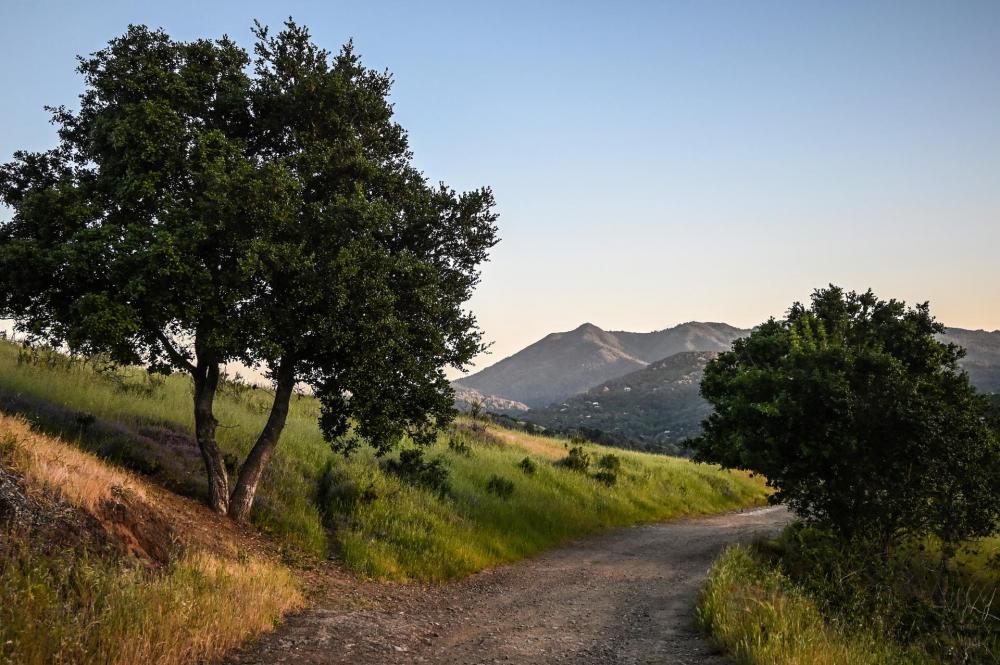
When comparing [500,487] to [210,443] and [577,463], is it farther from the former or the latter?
[210,443]

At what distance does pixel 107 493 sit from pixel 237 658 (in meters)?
4.25

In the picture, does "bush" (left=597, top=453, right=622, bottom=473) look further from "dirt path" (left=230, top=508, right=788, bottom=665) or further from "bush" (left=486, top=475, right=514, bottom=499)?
"dirt path" (left=230, top=508, right=788, bottom=665)

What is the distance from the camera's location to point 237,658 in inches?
303

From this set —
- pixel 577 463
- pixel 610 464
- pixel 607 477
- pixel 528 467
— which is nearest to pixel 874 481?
pixel 528 467

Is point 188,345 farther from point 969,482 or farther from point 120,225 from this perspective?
point 969,482

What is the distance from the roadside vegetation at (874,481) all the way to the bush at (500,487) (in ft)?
29.0

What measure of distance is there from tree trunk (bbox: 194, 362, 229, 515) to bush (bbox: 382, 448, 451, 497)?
7.36 meters

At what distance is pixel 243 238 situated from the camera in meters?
12.2

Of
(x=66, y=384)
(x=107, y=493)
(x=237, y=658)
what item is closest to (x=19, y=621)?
(x=237, y=658)

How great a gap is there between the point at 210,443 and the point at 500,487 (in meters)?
12.1

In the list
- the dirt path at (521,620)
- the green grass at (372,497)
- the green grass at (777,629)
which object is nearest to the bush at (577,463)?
the green grass at (372,497)

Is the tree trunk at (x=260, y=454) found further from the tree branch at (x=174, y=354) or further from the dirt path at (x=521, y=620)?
the dirt path at (x=521, y=620)

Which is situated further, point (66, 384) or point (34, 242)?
point (66, 384)

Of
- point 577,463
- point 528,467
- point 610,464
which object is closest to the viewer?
point 528,467
